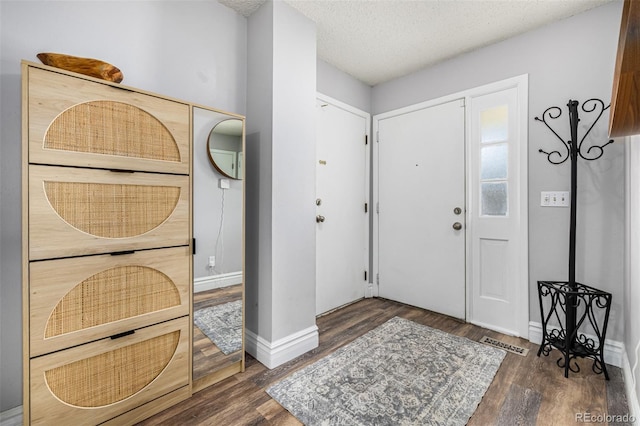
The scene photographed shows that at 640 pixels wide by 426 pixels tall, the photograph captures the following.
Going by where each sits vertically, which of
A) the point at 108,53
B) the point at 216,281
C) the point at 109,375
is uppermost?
the point at 108,53

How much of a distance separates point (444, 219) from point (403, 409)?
1773 millimetres

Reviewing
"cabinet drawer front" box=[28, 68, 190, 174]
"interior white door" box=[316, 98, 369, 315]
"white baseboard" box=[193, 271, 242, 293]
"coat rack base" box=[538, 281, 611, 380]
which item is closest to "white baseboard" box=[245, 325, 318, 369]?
"white baseboard" box=[193, 271, 242, 293]

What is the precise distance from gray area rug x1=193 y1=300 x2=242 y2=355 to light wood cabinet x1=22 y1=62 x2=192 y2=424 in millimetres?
116

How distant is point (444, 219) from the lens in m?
2.81

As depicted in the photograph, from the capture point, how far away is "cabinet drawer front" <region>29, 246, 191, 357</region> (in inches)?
46.7

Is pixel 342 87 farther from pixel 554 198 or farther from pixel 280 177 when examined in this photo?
pixel 554 198

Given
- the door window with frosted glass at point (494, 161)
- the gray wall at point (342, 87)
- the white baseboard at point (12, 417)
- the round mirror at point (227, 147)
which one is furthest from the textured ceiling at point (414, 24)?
the white baseboard at point (12, 417)

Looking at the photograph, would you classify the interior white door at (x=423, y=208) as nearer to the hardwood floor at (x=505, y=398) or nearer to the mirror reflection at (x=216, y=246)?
the hardwood floor at (x=505, y=398)

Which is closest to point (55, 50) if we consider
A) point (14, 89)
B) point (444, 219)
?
point (14, 89)

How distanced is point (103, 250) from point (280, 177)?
108 centimetres

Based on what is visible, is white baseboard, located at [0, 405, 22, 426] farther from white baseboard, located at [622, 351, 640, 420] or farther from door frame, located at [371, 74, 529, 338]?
door frame, located at [371, 74, 529, 338]

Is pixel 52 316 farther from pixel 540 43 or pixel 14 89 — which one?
pixel 540 43

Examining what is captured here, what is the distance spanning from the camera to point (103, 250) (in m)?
1.34

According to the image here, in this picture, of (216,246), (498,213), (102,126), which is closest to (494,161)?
(498,213)
